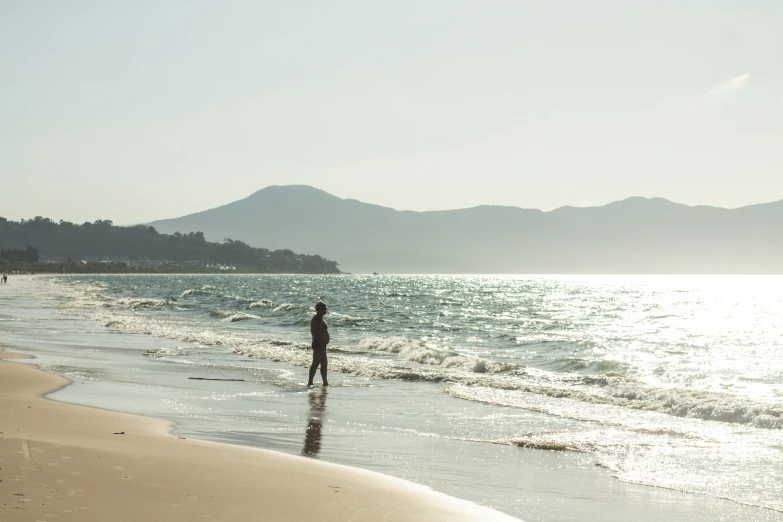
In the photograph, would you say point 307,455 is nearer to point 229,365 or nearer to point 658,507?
point 658,507

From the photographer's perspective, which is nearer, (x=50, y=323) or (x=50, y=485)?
(x=50, y=485)

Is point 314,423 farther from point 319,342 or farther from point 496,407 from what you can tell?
point 319,342

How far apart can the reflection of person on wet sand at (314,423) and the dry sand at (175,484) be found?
742 mm

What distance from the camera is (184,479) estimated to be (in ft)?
25.3

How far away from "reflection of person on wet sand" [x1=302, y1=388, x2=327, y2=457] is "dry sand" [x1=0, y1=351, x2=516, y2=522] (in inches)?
29.2

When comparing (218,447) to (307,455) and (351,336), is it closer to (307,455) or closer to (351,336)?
(307,455)

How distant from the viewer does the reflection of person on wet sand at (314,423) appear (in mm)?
10188

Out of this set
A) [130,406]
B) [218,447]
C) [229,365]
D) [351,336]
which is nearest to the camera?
[218,447]

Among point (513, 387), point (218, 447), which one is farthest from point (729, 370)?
point (218, 447)

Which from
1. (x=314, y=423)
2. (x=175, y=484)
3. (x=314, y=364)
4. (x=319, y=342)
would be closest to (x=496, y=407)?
(x=314, y=423)

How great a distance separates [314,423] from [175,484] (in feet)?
16.5

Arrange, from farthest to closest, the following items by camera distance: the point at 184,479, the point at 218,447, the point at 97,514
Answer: the point at 218,447, the point at 184,479, the point at 97,514

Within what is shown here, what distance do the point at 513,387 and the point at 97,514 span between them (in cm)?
1323

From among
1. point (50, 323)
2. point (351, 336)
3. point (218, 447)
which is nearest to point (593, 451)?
point (218, 447)
